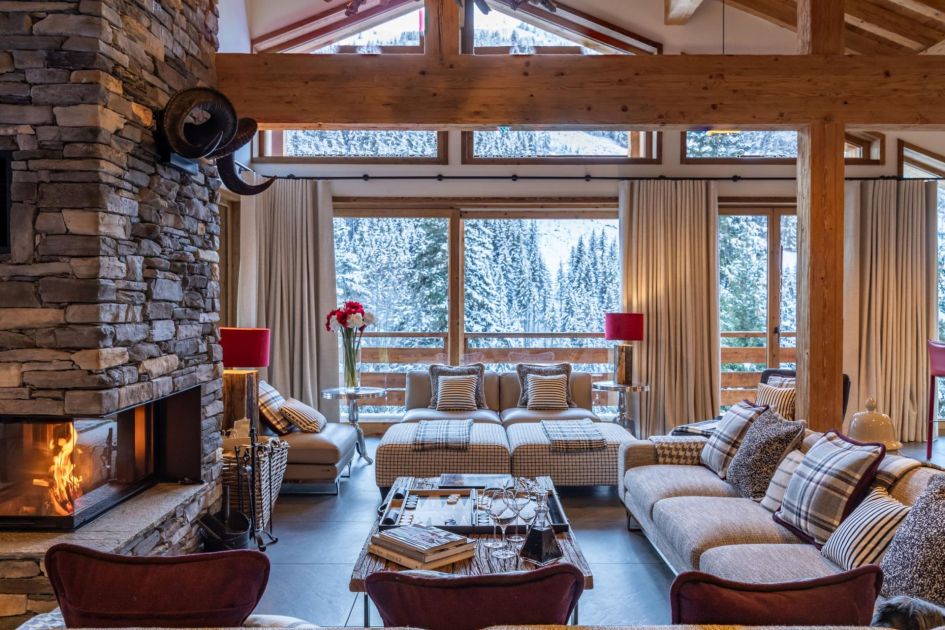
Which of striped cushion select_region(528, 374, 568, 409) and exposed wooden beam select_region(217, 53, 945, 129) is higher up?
exposed wooden beam select_region(217, 53, 945, 129)

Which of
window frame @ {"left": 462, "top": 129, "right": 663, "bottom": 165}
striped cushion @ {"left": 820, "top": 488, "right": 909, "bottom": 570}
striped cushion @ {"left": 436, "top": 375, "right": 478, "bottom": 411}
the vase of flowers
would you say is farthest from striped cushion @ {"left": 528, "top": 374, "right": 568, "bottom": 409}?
striped cushion @ {"left": 820, "top": 488, "right": 909, "bottom": 570}

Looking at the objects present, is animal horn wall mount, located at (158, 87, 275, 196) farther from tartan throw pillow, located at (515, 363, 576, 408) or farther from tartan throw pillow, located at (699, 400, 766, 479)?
tartan throw pillow, located at (515, 363, 576, 408)

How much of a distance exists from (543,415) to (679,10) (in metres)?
3.85

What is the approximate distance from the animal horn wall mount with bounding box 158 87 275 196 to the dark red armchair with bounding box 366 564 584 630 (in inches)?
95.2

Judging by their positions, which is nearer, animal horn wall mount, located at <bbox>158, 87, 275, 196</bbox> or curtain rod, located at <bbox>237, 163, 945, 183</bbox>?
animal horn wall mount, located at <bbox>158, 87, 275, 196</bbox>

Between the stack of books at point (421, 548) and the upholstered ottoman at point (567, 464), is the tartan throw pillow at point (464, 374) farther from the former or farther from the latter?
the stack of books at point (421, 548)

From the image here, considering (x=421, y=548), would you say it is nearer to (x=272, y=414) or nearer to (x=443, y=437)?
(x=443, y=437)

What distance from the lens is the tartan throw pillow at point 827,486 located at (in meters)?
Result: 2.66

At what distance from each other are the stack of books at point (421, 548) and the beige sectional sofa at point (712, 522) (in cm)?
96

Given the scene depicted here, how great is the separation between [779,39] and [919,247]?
2451 mm

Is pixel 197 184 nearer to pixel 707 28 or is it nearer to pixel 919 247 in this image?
pixel 707 28

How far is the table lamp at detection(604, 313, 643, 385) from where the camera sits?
248 inches

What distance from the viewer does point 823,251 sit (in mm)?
4180

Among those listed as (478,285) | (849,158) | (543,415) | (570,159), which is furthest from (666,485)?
(849,158)
